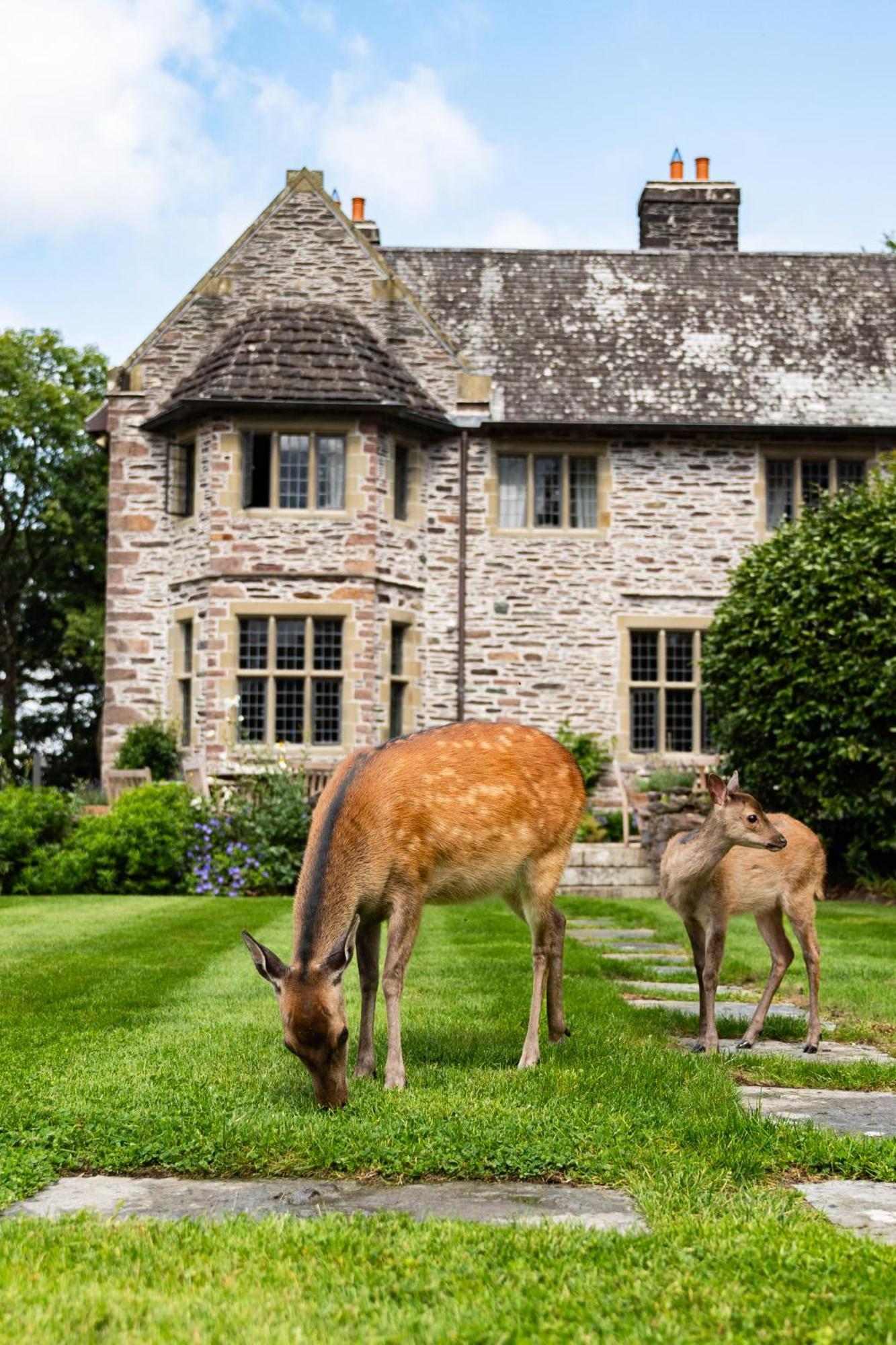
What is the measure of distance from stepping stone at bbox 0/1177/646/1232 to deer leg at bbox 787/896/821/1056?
322cm

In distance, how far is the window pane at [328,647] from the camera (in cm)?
2383

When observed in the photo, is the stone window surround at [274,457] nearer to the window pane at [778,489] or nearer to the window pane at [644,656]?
the window pane at [644,656]

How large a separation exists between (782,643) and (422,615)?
25.8 feet

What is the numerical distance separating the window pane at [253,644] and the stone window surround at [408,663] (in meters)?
2.02

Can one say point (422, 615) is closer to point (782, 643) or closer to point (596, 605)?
point (596, 605)

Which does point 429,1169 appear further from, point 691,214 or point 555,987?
point 691,214

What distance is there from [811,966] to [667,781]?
1535 centimetres

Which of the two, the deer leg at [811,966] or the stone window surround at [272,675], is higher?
the stone window surround at [272,675]

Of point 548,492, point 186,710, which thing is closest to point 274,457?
point 186,710

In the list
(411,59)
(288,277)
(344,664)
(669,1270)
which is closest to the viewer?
(669,1270)

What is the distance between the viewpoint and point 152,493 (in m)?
25.2

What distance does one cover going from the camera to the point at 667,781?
75.2ft

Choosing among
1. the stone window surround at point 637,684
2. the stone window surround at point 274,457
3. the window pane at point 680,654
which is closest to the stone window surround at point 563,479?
the stone window surround at point 637,684

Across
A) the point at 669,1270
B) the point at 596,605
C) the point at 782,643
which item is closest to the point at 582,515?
the point at 596,605
